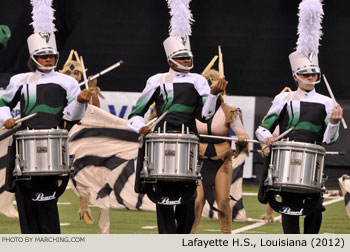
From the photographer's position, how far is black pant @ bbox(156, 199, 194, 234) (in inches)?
396

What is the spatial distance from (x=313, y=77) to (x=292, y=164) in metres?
0.84

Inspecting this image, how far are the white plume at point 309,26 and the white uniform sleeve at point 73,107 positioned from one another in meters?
1.96

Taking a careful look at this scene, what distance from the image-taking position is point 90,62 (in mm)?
17625

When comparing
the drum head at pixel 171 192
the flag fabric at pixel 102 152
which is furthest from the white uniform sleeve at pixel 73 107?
the flag fabric at pixel 102 152

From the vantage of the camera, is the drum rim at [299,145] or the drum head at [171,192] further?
the drum head at [171,192]

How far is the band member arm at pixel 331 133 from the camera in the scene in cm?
981

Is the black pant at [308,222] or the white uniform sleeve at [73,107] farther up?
the white uniform sleeve at [73,107]

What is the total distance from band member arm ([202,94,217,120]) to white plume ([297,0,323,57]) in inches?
36.9

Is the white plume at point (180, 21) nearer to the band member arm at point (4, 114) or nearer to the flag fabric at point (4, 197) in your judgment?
the band member arm at point (4, 114)

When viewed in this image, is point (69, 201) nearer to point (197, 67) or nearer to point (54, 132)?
point (197, 67)

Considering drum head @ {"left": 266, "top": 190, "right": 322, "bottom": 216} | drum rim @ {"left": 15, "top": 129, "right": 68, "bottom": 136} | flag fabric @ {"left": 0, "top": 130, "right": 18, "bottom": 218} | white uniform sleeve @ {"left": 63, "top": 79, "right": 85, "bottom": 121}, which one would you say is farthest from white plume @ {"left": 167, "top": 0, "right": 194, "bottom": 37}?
flag fabric @ {"left": 0, "top": 130, "right": 18, "bottom": 218}

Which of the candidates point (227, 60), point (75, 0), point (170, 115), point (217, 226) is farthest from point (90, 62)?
point (170, 115)

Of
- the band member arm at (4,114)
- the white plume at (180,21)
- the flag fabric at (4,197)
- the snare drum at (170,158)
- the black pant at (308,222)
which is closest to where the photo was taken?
the snare drum at (170,158)

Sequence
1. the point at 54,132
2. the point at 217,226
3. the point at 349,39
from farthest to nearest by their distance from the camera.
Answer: the point at 349,39
the point at 217,226
the point at 54,132
